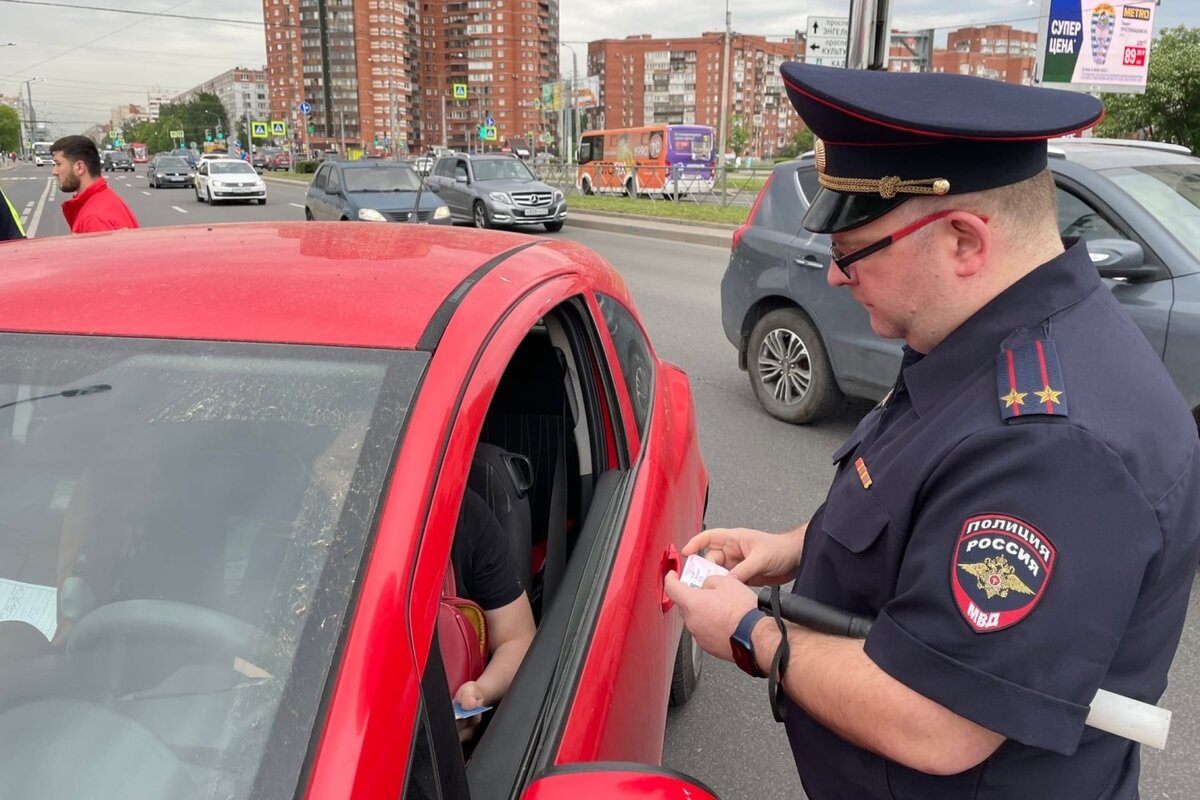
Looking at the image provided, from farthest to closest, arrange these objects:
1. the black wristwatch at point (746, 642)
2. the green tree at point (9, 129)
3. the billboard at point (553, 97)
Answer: the green tree at point (9, 129), the billboard at point (553, 97), the black wristwatch at point (746, 642)

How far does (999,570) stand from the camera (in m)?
1.03

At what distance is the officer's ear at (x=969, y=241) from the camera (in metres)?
1.19

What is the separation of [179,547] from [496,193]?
56.2ft

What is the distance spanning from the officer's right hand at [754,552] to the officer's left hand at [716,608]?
0.25 m

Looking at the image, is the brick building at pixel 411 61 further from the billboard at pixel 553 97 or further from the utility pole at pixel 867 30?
the utility pole at pixel 867 30

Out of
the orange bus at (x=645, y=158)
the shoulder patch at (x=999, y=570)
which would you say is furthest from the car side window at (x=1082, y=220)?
the orange bus at (x=645, y=158)

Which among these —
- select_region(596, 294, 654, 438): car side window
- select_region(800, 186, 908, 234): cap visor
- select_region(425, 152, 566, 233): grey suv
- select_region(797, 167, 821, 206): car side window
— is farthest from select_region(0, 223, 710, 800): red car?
select_region(425, 152, 566, 233): grey suv

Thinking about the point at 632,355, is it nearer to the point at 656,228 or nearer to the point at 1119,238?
the point at 1119,238

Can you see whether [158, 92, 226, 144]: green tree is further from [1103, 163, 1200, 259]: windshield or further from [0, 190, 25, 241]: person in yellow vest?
[1103, 163, 1200, 259]: windshield

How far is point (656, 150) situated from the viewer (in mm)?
35688

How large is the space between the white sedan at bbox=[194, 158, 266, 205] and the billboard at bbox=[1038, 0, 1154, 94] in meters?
22.8

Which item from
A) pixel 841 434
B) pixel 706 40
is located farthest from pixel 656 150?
pixel 706 40

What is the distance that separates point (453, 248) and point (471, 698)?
0.97 m

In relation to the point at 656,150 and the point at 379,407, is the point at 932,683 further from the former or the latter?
the point at 656,150
